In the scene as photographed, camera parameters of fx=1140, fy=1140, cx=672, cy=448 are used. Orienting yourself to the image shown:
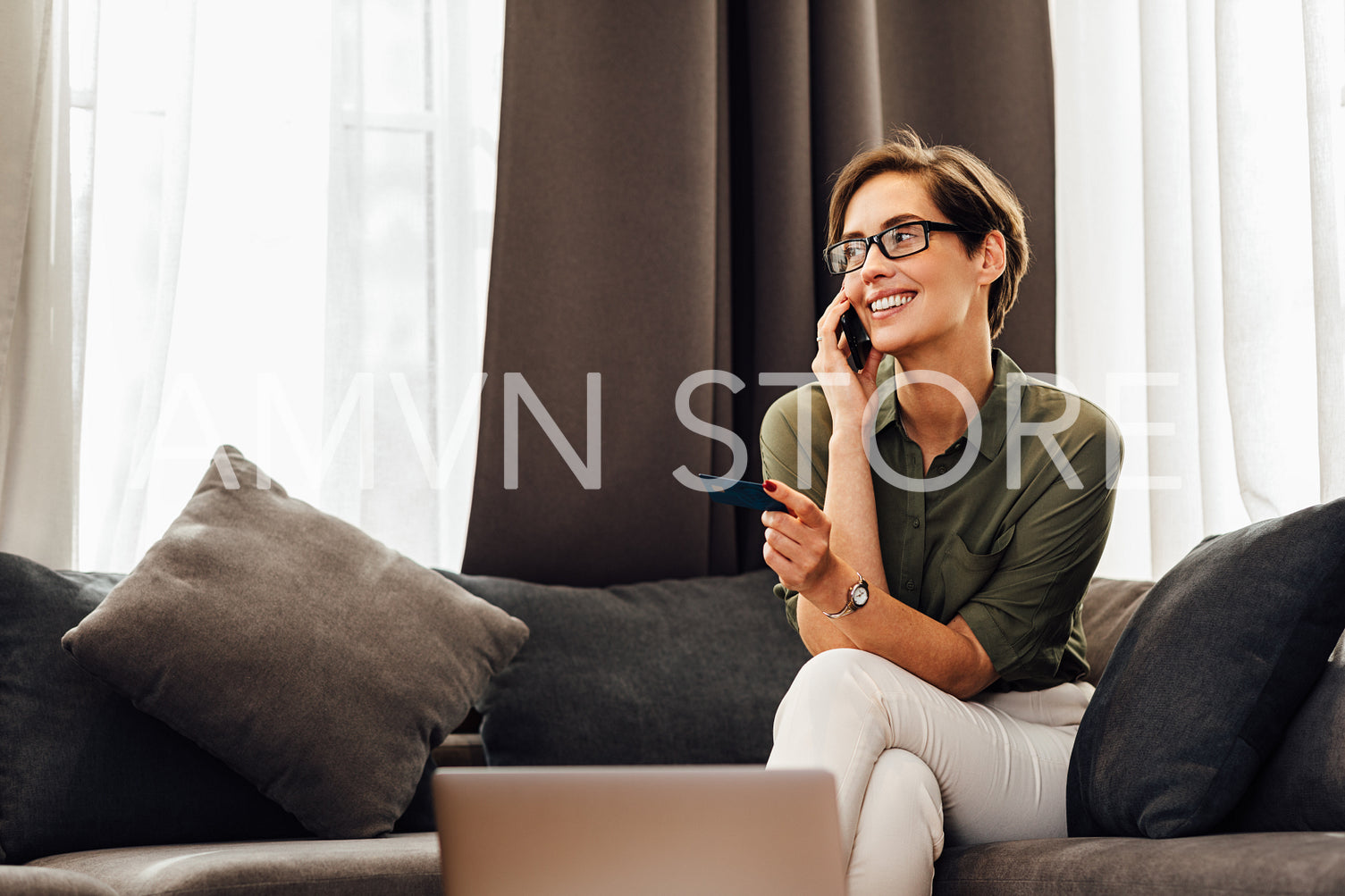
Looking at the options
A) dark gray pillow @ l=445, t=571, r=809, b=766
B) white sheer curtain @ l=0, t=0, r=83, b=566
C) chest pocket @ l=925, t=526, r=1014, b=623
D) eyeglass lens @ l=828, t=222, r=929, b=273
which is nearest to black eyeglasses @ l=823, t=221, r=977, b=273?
eyeglass lens @ l=828, t=222, r=929, b=273

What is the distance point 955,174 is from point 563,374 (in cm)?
96

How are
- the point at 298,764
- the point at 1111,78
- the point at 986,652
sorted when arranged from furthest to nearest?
the point at 1111,78, the point at 298,764, the point at 986,652

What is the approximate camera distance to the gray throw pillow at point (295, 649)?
163 centimetres

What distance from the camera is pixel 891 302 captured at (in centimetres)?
172

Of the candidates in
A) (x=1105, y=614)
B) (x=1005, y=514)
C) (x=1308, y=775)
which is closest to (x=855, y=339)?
(x=1005, y=514)

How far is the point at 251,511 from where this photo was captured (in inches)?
73.6

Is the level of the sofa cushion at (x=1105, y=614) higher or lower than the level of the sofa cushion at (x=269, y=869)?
higher

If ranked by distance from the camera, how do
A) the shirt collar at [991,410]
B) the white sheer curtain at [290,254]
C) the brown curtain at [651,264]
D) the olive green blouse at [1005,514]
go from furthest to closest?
the brown curtain at [651,264] < the white sheer curtain at [290,254] < the shirt collar at [991,410] < the olive green blouse at [1005,514]

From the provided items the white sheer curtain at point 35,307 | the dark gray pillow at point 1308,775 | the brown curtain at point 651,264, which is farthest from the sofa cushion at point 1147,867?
the white sheer curtain at point 35,307

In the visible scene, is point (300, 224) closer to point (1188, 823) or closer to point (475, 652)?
point (475, 652)

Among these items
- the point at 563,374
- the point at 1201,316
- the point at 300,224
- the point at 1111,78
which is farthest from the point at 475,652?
the point at 1111,78

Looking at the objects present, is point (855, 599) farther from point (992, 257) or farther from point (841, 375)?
point (992, 257)

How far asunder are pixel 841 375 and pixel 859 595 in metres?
0.41

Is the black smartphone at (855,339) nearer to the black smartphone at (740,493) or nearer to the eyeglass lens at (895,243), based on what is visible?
the eyeglass lens at (895,243)
